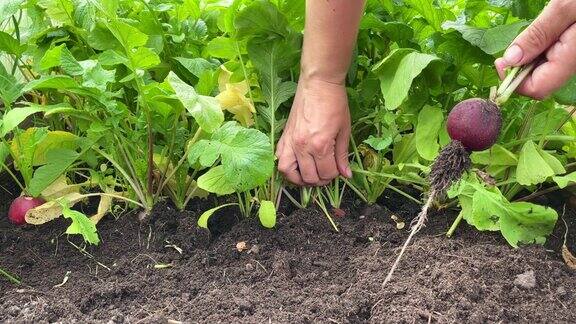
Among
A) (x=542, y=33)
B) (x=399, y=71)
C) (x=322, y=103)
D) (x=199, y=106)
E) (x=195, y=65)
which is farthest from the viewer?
(x=195, y=65)

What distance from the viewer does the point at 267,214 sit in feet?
5.43

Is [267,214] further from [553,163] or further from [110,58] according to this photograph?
[553,163]

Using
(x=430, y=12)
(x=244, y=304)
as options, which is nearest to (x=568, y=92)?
(x=430, y=12)

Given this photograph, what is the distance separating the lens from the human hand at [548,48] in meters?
1.29

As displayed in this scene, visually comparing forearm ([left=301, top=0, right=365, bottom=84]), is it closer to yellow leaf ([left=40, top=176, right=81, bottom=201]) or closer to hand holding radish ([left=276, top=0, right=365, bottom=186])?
hand holding radish ([left=276, top=0, right=365, bottom=186])

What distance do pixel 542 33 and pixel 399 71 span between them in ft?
1.11

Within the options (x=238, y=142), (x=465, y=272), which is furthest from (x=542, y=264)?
(x=238, y=142)

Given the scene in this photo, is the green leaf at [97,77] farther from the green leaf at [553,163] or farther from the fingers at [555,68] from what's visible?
the green leaf at [553,163]

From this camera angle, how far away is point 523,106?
1.80 meters

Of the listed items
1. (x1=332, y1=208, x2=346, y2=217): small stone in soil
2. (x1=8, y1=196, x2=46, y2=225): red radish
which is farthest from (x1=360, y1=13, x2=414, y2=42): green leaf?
(x1=8, y1=196, x2=46, y2=225): red radish

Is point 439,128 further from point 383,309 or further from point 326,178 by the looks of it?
point 383,309

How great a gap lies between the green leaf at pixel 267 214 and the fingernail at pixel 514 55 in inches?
26.5

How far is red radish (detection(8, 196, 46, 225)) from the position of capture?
174cm

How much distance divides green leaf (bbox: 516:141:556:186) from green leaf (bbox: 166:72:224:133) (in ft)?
2.40
